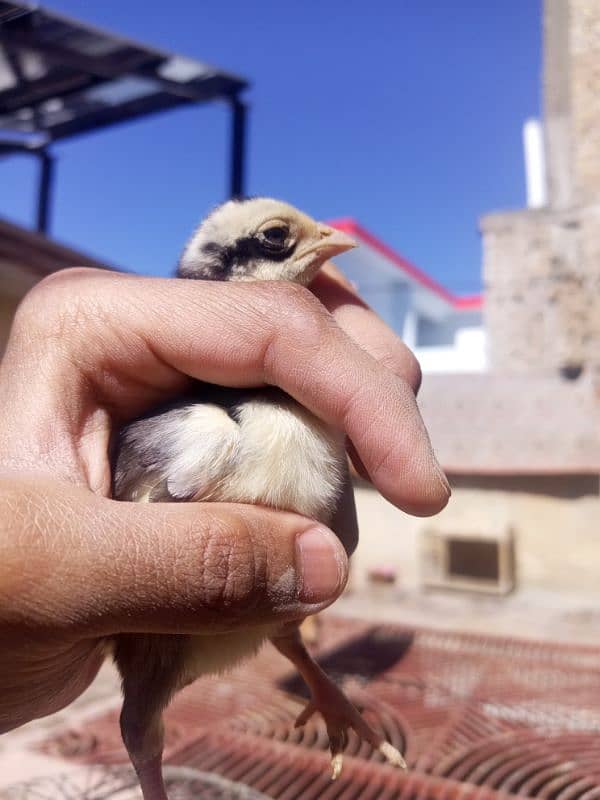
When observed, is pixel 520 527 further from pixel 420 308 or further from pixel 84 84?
pixel 420 308

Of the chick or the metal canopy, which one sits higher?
the metal canopy

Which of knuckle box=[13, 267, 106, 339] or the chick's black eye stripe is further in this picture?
the chick's black eye stripe

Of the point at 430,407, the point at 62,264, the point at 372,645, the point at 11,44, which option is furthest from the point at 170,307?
the point at 430,407

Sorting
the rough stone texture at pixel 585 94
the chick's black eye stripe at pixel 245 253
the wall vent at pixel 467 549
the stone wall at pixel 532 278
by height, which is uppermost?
the rough stone texture at pixel 585 94

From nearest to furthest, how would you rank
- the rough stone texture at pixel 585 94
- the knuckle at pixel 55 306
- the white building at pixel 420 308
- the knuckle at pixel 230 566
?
the knuckle at pixel 230 566 < the knuckle at pixel 55 306 < the rough stone texture at pixel 585 94 < the white building at pixel 420 308

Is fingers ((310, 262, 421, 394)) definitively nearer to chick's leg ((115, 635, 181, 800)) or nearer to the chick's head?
the chick's head

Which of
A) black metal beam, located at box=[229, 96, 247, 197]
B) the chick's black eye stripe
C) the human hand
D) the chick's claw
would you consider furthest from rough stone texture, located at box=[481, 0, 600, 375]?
the human hand

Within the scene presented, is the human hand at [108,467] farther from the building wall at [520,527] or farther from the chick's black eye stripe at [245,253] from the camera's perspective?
the building wall at [520,527]

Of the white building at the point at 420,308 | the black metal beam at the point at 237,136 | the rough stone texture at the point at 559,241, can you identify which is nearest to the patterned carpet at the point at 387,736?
the black metal beam at the point at 237,136
